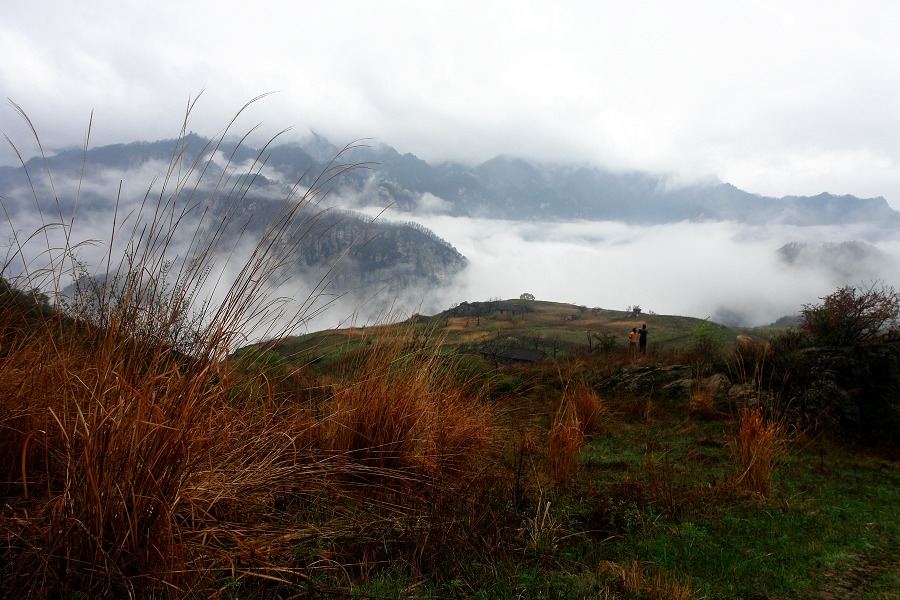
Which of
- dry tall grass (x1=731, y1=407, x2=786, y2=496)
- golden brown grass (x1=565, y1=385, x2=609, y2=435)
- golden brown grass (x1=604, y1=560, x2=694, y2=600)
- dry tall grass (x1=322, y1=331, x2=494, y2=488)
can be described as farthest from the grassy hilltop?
dry tall grass (x1=731, y1=407, x2=786, y2=496)

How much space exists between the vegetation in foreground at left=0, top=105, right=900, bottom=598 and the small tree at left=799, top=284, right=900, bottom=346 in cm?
572

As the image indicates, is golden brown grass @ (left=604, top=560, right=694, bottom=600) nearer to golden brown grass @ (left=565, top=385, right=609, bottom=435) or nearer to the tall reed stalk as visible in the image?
the tall reed stalk

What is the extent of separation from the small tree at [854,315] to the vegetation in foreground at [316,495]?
18.8ft

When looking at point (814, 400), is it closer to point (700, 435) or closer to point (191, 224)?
point (700, 435)

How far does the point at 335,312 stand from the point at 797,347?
374 inches

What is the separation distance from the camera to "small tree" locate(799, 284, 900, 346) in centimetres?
853

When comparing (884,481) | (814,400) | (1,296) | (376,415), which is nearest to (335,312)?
(376,415)

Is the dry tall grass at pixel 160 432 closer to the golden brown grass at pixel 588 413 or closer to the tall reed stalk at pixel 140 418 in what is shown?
the tall reed stalk at pixel 140 418

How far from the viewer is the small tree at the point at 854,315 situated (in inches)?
336

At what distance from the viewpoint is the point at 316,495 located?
2.48 metres

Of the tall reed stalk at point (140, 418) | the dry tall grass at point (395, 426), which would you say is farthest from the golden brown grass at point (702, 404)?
the tall reed stalk at point (140, 418)

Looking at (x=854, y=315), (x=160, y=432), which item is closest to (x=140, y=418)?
(x=160, y=432)

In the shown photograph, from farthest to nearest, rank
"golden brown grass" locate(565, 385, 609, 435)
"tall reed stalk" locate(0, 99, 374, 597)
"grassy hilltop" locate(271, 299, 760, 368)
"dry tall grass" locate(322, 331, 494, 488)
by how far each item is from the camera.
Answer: "golden brown grass" locate(565, 385, 609, 435), "grassy hilltop" locate(271, 299, 760, 368), "dry tall grass" locate(322, 331, 494, 488), "tall reed stalk" locate(0, 99, 374, 597)

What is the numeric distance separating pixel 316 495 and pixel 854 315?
416 inches
